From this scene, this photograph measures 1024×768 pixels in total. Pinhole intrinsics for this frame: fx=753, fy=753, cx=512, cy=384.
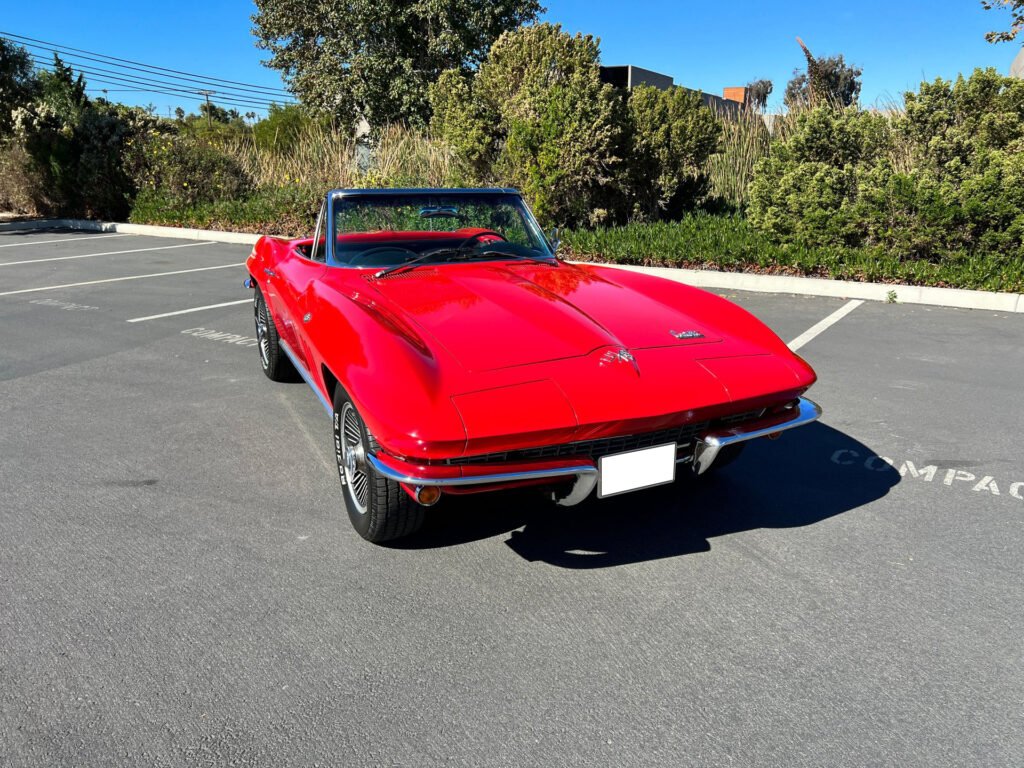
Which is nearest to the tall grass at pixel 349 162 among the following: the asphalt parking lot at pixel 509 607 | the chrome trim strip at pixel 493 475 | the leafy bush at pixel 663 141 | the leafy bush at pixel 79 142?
the leafy bush at pixel 79 142

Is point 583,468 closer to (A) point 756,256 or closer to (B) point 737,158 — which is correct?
(A) point 756,256

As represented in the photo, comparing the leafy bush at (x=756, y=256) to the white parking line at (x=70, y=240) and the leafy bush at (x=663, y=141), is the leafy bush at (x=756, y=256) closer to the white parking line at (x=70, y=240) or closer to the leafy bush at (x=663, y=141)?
the leafy bush at (x=663, y=141)

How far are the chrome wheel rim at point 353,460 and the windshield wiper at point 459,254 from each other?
888 mm

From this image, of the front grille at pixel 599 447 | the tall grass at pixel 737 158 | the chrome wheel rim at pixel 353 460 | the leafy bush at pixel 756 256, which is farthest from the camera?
the tall grass at pixel 737 158

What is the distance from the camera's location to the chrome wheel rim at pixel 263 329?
16.6 feet

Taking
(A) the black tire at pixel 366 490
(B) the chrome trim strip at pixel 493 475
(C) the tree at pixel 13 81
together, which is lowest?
(A) the black tire at pixel 366 490

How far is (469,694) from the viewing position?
211cm

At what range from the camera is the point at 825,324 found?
7.02 metres

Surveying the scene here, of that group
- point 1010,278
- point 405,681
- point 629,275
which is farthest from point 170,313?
point 1010,278

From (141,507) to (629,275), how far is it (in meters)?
2.58

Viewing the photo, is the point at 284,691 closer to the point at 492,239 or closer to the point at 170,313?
the point at 492,239

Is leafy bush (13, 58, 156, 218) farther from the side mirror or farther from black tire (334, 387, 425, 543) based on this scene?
black tire (334, 387, 425, 543)

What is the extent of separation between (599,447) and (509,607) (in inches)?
24.3

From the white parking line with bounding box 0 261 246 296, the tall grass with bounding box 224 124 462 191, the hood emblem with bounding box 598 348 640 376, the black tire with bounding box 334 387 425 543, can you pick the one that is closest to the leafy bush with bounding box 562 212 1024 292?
the tall grass with bounding box 224 124 462 191
